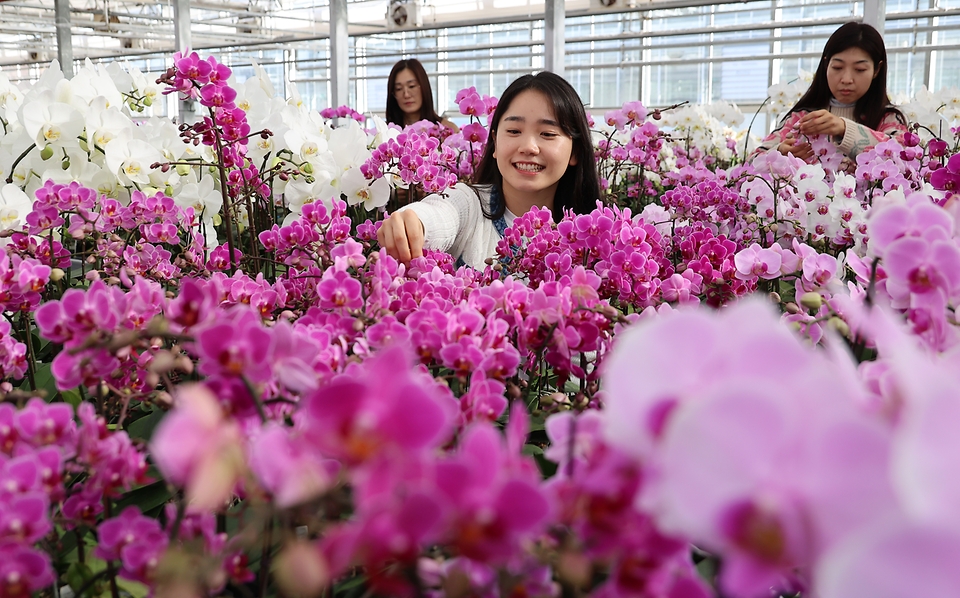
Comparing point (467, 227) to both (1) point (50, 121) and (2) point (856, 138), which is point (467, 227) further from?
(2) point (856, 138)

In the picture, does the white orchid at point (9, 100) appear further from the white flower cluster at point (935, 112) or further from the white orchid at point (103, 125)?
the white flower cluster at point (935, 112)

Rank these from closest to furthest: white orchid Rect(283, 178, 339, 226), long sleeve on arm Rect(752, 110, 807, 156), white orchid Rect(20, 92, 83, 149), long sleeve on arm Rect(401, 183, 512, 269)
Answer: white orchid Rect(20, 92, 83, 149) → white orchid Rect(283, 178, 339, 226) → long sleeve on arm Rect(401, 183, 512, 269) → long sleeve on arm Rect(752, 110, 807, 156)

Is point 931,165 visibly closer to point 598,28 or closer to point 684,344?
point 684,344

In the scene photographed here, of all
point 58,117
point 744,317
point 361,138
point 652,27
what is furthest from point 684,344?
point 652,27

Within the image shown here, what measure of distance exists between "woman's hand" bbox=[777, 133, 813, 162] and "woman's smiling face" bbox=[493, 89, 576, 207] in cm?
90

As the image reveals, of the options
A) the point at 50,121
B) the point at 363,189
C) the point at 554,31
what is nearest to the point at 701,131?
the point at 554,31

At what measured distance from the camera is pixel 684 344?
0.25 metres

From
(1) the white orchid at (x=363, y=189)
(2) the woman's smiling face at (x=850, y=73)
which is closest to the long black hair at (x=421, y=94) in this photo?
(2) the woman's smiling face at (x=850, y=73)

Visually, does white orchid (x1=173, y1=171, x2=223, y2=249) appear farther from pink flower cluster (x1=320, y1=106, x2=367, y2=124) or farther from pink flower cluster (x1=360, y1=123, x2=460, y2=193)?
pink flower cluster (x1=320, y1=106, x2=367, y2=124)

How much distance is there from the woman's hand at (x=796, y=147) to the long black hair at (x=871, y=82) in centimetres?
57

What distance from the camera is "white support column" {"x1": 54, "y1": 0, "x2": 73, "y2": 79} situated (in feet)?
11.5

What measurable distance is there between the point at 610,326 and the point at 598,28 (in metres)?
10.6

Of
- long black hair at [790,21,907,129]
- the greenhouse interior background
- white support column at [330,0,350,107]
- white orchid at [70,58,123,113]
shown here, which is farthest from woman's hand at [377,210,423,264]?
the greenhouse interior background

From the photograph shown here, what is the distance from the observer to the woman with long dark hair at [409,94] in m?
3.74
